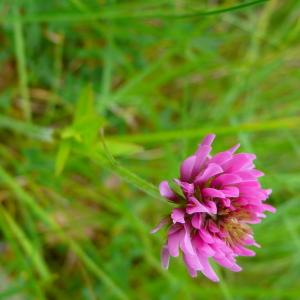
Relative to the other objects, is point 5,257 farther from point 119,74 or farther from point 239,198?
point 239,198

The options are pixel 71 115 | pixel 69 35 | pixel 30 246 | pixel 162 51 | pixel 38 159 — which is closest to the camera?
pixel 30 246

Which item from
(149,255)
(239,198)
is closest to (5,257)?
(149,255)

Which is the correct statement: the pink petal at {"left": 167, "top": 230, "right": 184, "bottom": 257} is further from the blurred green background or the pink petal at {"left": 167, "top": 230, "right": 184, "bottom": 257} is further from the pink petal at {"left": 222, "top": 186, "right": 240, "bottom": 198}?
the blurred green background

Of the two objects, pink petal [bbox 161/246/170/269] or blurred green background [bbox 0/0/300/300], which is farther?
blurred green background [bbox 0/0/300/300]

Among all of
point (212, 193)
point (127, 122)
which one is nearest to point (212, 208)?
point (212, 193)

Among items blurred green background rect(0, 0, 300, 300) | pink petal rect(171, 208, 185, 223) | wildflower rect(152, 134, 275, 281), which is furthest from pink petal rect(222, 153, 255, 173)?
blurred green background rect(0, 0, 300, 300)

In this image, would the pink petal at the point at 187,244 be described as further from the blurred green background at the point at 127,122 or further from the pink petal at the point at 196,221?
the blurred green background at the point at 127,122

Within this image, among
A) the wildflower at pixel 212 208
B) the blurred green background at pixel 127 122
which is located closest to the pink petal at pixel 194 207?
the wildflower at pixel 212 208
